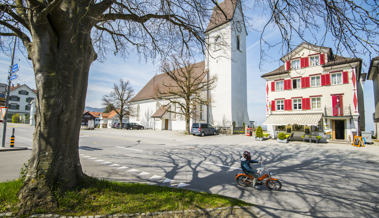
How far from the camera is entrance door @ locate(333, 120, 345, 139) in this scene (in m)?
22.8

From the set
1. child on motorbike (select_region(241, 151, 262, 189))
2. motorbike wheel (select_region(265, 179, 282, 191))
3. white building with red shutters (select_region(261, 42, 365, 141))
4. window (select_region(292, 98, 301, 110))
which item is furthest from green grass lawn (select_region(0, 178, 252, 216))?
window (select_region(292, 98, 301, 110))

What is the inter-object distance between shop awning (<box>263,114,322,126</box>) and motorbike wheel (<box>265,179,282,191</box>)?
1850 cm

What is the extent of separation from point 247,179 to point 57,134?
5387mm

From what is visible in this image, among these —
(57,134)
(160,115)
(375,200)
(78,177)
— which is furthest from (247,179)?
(160,115)

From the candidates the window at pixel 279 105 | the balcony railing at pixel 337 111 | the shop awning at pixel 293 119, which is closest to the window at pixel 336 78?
the balcony railing at pixel 337 111

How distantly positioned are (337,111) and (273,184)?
2133 cm

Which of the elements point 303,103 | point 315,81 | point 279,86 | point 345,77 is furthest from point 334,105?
point 279,86

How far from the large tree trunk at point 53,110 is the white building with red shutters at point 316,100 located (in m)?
20.8

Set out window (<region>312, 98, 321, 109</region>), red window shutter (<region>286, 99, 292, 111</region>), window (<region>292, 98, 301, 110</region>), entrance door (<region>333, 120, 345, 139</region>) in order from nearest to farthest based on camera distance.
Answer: entrance door (<region>333, 120, 345, 139</region>) → window (<region>312, 98, 321, 109</region>) → window (<region>292, 98, 301, 110</region>) → red window shutter (<region>286, 99, 292, 111</region>)

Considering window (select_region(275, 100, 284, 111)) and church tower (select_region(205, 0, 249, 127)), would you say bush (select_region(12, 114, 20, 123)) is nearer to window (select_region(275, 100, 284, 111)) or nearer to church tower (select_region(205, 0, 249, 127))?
church tower (select_region(205, 0, 249, 127))

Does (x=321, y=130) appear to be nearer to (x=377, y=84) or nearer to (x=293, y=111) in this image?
(x=293, y=111)

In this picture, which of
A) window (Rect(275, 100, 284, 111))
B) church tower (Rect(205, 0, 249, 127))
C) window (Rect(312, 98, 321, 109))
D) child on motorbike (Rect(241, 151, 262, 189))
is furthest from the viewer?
church tower (Rect(205, 0, 249, 127))

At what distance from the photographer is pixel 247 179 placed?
6.12 m

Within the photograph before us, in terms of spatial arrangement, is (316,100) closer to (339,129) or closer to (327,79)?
(327,79)
